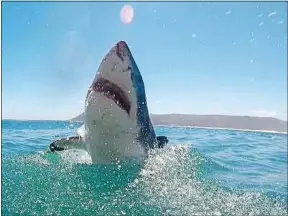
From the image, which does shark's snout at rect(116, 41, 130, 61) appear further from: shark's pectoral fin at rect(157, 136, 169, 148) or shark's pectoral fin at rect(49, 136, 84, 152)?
shark's pectoral fin at rect(157, 136, 169, 148)

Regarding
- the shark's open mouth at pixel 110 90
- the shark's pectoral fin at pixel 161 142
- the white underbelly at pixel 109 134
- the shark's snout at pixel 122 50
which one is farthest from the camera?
the shark's pectoral fin at pixel 161 142

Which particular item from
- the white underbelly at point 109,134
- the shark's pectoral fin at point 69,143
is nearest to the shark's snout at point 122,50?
the white underbelly at point 109,134

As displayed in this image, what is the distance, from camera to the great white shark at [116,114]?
670 centimetres

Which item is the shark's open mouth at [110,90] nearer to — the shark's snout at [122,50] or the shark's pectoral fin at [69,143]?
the shark's snout at [122,50]

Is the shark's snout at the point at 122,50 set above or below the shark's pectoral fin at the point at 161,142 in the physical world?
above

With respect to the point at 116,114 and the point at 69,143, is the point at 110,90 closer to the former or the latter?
the point at 116,114

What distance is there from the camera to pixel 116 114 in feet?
23.2

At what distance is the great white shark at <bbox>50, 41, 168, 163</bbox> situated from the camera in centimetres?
670

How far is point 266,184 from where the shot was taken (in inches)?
443

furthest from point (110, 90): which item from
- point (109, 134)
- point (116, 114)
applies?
point (109, 134)

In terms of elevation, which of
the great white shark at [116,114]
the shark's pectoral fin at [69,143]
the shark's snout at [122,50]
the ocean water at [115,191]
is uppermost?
the shark's snout at [122,50]

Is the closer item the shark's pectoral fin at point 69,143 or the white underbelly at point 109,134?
the white underbelly at point 109,134

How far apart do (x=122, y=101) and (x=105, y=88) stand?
1.51 feet

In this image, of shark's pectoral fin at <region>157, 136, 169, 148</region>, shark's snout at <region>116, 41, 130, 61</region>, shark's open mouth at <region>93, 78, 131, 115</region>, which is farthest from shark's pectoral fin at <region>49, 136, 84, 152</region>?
shark's snout at <region>116, 41, 130, 61</region>
